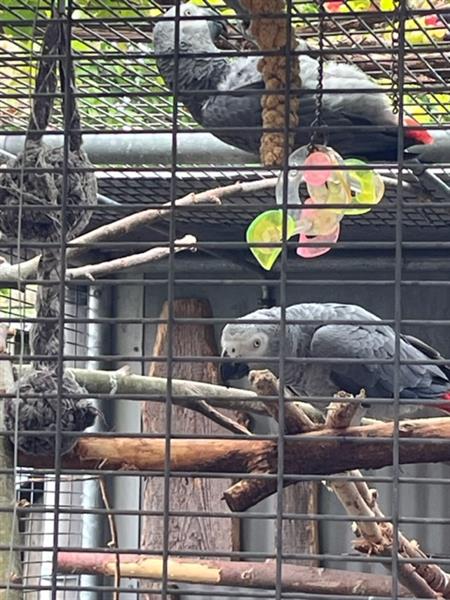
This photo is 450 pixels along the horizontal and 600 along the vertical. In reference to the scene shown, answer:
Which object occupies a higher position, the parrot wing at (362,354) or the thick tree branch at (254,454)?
the parrot wing at (362,354)

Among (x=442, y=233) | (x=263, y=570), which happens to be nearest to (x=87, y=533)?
(x=263, y=570)

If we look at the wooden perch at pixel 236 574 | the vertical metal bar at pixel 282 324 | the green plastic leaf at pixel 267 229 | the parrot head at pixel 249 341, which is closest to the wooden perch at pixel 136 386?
the parrot head at pixel 249 341

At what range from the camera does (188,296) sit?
323cm

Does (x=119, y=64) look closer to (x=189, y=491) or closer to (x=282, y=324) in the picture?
(x=282, y=324)

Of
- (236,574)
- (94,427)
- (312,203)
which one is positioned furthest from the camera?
(94,427)

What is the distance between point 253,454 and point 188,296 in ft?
5.96

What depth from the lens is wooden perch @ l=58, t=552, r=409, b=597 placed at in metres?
2.32

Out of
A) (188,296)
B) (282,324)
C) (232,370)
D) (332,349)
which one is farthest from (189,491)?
(282,324)

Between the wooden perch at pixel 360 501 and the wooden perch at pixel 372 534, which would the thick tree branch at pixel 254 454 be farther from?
the wooden perch at pixel 372 534

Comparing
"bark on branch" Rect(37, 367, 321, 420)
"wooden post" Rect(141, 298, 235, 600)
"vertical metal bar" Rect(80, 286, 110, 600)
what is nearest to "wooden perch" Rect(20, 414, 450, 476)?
"bark on branch" Rect(37, 367, 321, 420)

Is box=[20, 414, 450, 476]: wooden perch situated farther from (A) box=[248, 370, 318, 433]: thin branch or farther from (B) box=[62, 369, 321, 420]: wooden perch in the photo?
(B) box=[62, 369, 321, 420]: wooden perch

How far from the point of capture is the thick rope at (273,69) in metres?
1.08

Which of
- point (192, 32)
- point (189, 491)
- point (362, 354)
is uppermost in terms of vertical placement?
point (192, 32)

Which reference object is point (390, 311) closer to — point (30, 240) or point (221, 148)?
point (221, 148)
